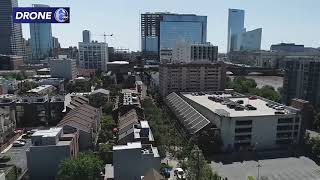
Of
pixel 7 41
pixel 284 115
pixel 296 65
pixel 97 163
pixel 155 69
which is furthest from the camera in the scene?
pixel 7 41

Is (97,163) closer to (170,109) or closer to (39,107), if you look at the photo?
(39,107)

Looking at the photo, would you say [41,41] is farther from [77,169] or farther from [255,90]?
[77,169]

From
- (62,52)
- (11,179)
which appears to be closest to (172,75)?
(11,179)

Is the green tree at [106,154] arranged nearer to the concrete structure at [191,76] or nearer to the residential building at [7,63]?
the concrete structure at [191,76]

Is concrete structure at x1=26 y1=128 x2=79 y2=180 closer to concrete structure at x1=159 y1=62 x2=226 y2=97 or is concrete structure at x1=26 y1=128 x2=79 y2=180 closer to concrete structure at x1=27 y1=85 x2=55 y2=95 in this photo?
concrete structure at x1=27 y1=85 x2=55 y2=95

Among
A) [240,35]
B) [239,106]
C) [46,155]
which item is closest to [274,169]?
[239,106]

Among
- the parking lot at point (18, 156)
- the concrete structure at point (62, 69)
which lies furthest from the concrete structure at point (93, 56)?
the parking lot at point (18, 156)
